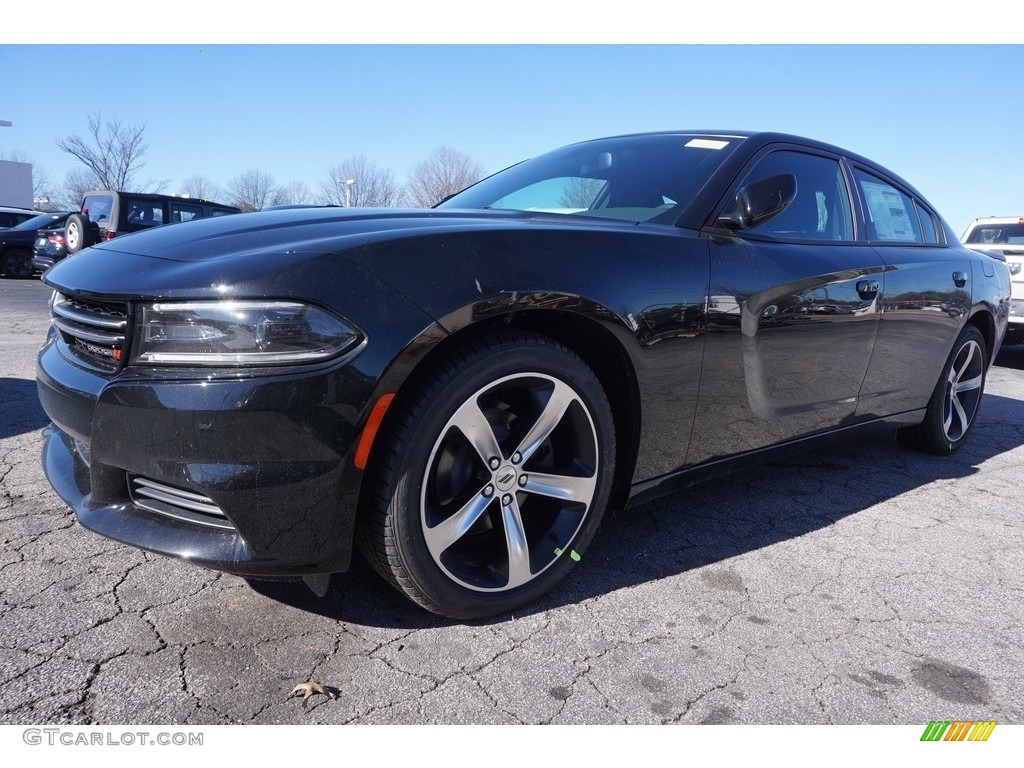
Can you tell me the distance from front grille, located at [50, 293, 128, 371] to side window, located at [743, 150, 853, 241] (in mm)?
2158

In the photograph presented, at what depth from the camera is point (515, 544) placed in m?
2.10

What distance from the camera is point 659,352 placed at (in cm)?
230

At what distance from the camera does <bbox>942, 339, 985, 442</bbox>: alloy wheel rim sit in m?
4.12

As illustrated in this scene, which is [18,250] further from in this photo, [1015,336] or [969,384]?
[1015,336]

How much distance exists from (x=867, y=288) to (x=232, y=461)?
8.71 ft

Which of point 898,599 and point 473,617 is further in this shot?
point 898,599

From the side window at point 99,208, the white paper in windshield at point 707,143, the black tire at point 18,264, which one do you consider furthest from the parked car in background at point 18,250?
the white paper in windshield at point 707,143

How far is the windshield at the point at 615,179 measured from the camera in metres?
2.78

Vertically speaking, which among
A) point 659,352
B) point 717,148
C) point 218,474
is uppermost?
point 717,148

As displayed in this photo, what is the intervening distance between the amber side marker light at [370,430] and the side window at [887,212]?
8.70 feet

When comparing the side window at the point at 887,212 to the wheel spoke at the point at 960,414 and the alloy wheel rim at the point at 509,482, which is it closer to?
the wheel spoke at the point at 960,414
